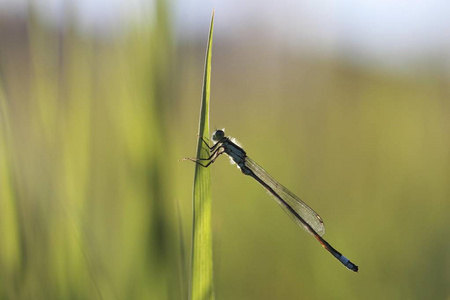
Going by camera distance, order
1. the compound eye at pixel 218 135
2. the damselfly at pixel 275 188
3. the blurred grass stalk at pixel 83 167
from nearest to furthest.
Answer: the blurred grass stalk at pixel 83 167, the damselfly at pixel 275 188, the compound eye at pixel 218 135

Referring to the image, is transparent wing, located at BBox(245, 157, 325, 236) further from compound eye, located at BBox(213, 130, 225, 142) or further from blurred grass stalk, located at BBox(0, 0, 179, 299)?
blurred grass stalk, located at BBox(0, 0, 179, 299)

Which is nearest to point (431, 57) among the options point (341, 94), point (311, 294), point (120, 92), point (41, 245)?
point (341, 94)

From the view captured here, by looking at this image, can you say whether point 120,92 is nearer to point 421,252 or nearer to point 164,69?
point 164,69

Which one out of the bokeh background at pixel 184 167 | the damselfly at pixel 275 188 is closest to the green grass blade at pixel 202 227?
the bokeh background at pixel 184 167

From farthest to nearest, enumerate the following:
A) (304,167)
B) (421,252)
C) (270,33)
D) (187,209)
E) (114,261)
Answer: (270,33) → (304,167) → (187,209) → (421,252) → (114,261)

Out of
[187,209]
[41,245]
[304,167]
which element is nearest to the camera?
[41,245]

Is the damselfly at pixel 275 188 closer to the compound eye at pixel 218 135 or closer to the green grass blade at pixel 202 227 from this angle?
the compound eye at pixel 218 135
